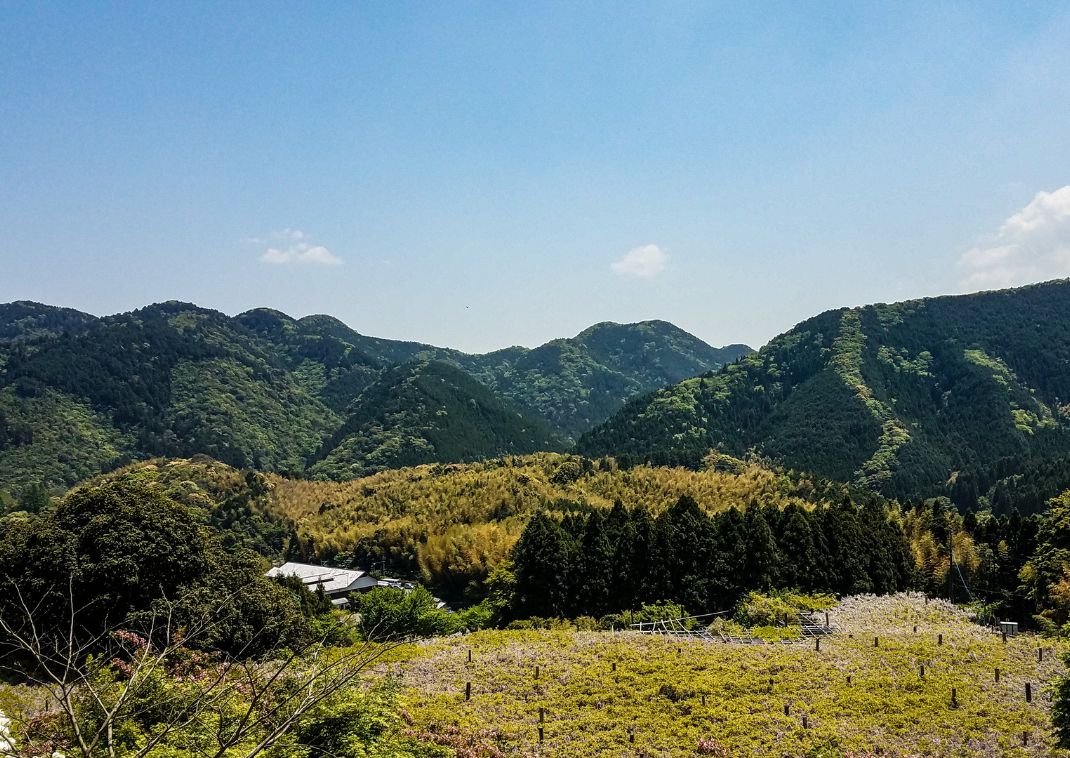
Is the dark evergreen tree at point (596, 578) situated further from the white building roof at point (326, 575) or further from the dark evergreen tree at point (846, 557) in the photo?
the white building roof at point (326, 575)

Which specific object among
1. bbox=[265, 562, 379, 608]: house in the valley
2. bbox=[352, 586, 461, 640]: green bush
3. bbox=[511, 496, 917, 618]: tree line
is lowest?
bbox=[265, 562, 379, 608]: house in the valley

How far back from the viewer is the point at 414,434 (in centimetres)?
16675

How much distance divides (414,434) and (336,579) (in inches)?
3939

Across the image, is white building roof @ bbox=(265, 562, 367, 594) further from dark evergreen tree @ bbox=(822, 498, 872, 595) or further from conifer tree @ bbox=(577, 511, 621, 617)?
dark evergreen tree @ bbox=(822, 498, 872, 595)

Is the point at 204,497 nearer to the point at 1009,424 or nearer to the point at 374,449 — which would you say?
the point at 374,449

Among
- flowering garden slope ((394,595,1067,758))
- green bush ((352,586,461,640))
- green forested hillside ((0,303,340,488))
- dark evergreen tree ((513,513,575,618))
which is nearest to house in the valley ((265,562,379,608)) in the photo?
green bush ((352,586,461,640))

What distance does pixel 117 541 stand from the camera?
2958 centimetres

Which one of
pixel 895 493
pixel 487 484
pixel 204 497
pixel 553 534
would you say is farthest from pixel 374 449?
pixel 553 534

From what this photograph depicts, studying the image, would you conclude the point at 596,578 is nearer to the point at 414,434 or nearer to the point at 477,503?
the point at 477,503

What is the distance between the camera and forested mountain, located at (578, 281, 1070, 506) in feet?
413

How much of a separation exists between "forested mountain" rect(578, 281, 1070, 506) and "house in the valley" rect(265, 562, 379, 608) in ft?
156

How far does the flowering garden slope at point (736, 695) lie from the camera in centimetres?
1830

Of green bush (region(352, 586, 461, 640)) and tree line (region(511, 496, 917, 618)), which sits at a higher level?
tree line (region(511, 496, 917, 618))

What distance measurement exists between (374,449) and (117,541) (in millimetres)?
134537
